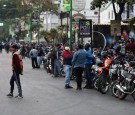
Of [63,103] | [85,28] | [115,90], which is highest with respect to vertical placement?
[85,28]

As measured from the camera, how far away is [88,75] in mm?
18953

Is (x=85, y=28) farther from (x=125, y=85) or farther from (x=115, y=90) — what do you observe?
(x=125, y=85)

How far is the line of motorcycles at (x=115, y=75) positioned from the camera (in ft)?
48.9

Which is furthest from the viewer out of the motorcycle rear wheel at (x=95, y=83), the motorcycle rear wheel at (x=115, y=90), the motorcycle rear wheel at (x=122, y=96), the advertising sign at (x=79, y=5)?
the advertising sign at (x=79, y=5)

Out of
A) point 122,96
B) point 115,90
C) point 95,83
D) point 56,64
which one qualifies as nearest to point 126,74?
point 122,96

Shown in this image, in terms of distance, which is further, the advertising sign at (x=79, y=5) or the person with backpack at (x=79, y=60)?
the advertising sign at (x=79, y=5)

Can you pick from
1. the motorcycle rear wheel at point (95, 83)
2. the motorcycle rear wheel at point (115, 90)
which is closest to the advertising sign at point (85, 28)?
the motorcycle rear wheel at point (95, 83)

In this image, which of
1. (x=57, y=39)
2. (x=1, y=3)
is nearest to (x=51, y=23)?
(x=1, y=3)

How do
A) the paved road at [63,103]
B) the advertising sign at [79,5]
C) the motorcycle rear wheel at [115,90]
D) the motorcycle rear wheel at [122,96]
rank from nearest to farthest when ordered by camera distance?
the paved road at [63,103]
the motorcycle rear wheel at [122,96]
the motorcycle rear wheel at [115,90]
the advertising sign at [79,5]

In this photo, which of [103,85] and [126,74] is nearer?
[126,74]

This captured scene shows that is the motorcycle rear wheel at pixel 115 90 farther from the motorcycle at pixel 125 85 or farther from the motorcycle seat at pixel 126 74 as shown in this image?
the motorcycle seat at pixel 126 74

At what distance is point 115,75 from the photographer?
57.4 ft

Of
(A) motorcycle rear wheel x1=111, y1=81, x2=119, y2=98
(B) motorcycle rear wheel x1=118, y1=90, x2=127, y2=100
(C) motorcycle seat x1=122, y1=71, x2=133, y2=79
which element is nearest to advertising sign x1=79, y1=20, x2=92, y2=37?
(A) motorcycle rear wheel x1=111, y1=81, x2=119, y2=98

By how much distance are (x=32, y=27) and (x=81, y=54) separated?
4668 cm
